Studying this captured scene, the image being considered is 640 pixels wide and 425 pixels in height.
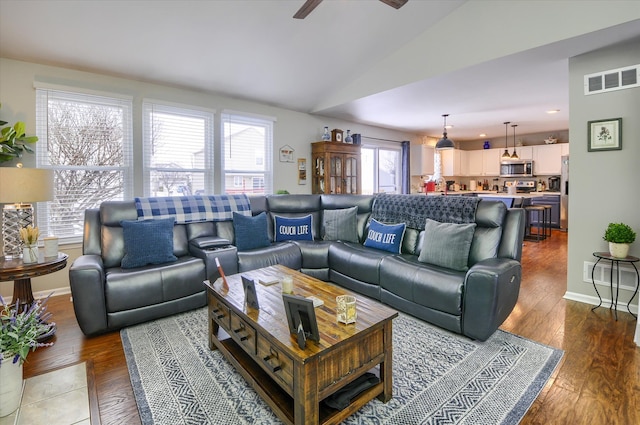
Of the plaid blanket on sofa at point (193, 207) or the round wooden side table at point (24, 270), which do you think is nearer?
the round wooden side table at point (24, 270)

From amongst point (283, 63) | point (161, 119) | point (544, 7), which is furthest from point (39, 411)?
point (544, 7)

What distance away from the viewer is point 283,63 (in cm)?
397

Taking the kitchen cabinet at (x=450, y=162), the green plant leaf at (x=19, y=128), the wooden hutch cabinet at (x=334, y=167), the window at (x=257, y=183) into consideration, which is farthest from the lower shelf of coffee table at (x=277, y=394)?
the kitchen cabinet at (x=450, y=162)

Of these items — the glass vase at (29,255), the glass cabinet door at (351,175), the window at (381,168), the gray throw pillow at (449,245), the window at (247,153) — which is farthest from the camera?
the window at (381,168)

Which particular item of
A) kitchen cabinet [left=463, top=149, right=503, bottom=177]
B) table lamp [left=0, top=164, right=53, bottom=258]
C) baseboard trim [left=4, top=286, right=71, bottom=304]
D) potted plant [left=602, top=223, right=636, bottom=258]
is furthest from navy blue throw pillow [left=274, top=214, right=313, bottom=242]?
kitchen cabinet [left=463, top=149, right=503, bottom=177]

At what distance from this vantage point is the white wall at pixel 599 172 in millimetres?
2869

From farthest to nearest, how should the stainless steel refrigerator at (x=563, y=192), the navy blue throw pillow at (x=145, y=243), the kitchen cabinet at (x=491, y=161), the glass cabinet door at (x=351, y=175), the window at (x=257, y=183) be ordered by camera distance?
the kitchen cabinet at (x=491, y=161)
the stainless steel refrigerator at (x=563, y=192)
the glass cabinet door at (x=351, y=175)
the window at (x=257, y=183)
the navy blue throw pillow at (x=145, y=243)

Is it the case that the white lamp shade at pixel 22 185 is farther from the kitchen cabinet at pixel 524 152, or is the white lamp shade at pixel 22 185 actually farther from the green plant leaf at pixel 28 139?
the kitchen cabinet at pixel 524 152

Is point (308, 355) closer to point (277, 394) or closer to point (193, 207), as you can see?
point (277, 394)

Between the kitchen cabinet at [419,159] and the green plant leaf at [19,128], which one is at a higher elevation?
the kitchen cabinet at [419,159]

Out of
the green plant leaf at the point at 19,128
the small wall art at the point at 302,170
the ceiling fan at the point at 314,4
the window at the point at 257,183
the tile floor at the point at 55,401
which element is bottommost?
the tile floor at the point at 55,401

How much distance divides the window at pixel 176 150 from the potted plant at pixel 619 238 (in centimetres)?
453

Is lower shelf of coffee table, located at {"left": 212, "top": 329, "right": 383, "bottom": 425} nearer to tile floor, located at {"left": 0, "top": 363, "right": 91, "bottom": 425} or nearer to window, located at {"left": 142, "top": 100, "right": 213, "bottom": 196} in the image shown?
tile floor, located at {"left": 0, "top": 363, "right": 91, "bottom": 425}

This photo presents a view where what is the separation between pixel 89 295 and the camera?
2.39 metres
